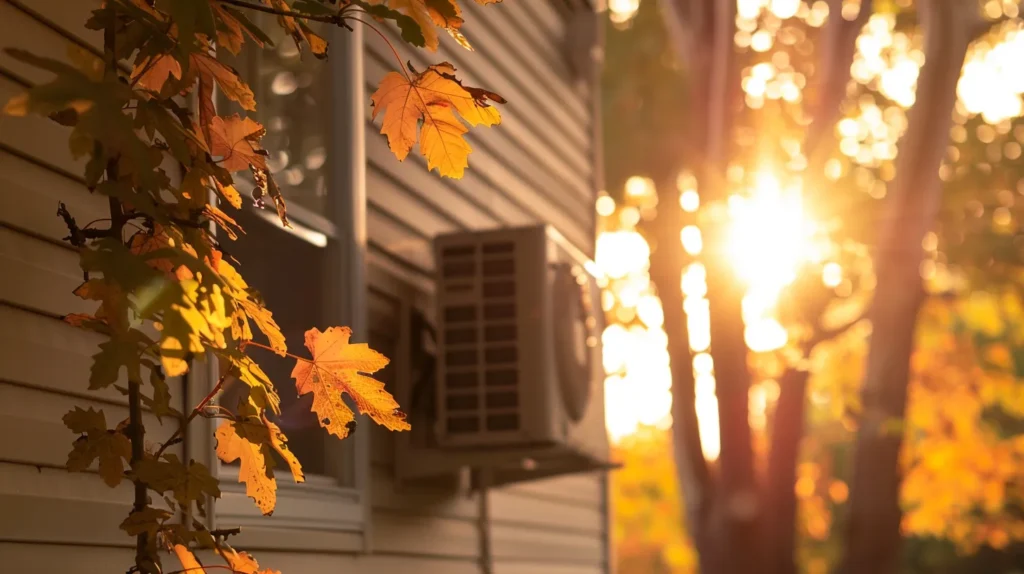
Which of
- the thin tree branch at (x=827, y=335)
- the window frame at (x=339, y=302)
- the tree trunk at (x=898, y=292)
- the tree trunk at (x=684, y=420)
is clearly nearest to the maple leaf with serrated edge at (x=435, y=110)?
the window frame at (x=339, y=302)

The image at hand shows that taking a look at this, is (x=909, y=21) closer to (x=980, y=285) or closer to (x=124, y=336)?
(x=980, y=285)

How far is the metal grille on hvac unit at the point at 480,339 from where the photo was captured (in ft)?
13.3

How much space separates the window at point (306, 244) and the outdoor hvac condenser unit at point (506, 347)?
483mm

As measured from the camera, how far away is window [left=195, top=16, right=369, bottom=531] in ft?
11.6

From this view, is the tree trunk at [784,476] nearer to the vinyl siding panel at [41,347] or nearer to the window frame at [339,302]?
the window frame at [339,302]

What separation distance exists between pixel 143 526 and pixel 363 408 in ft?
1.24

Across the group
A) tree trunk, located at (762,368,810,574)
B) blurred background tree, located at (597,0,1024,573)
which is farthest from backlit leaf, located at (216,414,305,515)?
tree trunk, located at (762,368,810,574)

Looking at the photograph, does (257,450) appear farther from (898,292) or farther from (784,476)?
(784,476)

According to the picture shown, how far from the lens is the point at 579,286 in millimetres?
4398

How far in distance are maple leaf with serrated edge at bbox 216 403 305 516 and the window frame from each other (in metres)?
0.96

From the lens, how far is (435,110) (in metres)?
1.96

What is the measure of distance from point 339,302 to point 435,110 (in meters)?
1.76

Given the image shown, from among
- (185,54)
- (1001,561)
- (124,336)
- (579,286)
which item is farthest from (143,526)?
(1001,561)

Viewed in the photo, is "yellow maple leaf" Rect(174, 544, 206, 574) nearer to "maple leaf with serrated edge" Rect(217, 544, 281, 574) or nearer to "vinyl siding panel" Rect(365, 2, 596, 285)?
"maple leaf with serrated edge" Rect(217, 544, 281, 574)
